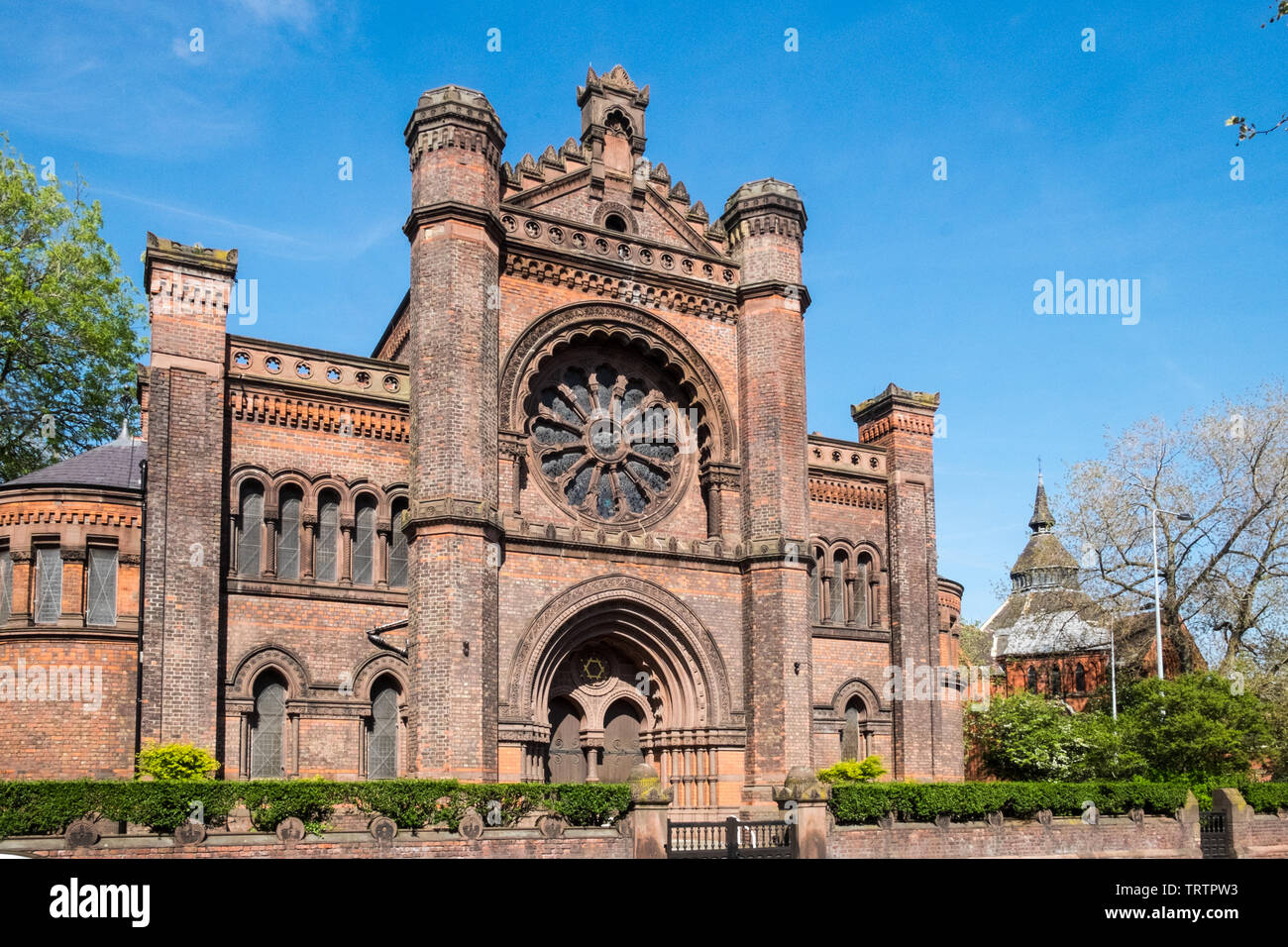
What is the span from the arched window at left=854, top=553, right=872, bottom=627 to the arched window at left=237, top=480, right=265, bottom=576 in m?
15.4

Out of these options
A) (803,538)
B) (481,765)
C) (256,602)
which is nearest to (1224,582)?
(803,538)

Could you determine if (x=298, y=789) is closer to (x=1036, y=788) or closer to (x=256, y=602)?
(x=256, y=602)

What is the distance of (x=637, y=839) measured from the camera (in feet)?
68.0

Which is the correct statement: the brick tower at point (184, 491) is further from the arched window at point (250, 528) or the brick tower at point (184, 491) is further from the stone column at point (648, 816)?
the stone column at point (648, 816)

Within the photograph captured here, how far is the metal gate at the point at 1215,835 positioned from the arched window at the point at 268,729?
856 inches

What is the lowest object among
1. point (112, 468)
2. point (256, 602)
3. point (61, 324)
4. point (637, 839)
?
point (637, 839)

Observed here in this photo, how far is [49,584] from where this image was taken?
882 inches

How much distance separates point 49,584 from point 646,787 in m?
12.1

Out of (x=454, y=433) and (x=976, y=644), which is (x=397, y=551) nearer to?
(x=454, y=433)

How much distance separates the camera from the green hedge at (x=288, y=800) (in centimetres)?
1723

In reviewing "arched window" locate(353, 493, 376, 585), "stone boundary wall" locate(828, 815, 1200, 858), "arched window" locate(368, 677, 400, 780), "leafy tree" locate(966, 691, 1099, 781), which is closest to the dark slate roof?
"arched window" locate(353, 493, 376, 585)

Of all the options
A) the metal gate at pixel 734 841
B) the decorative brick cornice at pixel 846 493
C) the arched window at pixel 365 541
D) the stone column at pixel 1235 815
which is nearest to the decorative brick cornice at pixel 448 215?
the arched window at pixel 365 541

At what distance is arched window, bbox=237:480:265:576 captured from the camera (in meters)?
23.4

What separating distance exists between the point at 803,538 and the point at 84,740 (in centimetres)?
1590
